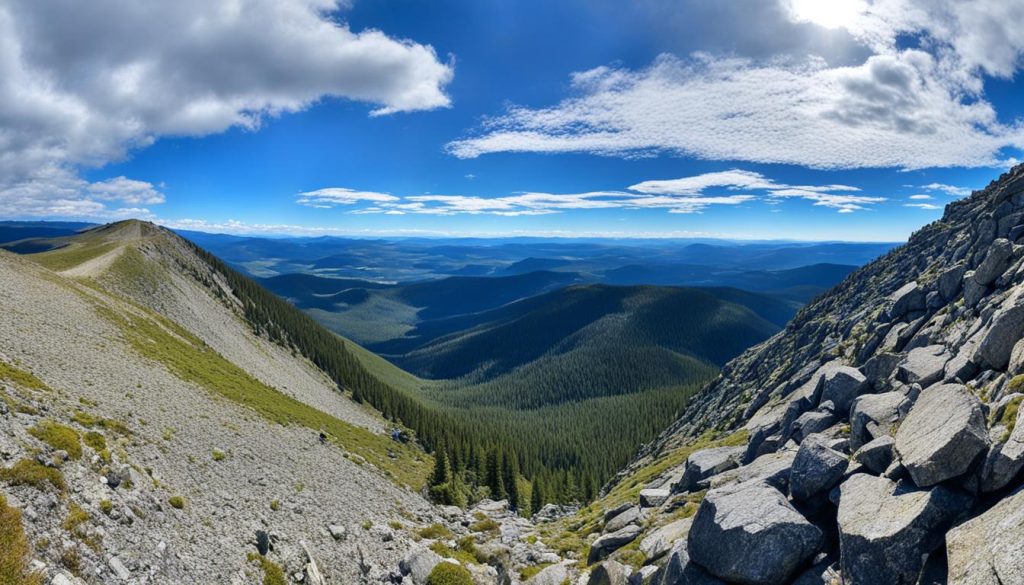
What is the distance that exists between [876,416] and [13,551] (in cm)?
4155

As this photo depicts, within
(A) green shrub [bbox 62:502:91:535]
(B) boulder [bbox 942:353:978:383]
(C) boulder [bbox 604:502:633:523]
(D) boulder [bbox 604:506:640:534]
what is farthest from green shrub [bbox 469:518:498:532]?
(B) boulder [bbox 942:353:978:383]

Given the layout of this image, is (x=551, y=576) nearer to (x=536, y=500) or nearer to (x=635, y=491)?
(x=635, y=491)

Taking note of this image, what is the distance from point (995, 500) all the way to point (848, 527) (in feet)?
16.1

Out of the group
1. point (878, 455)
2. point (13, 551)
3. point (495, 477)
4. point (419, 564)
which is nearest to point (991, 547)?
point (878, 455)

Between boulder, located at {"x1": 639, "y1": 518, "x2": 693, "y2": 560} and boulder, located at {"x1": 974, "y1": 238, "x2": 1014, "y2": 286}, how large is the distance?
32.9 m

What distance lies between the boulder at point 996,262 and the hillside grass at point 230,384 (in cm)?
7461

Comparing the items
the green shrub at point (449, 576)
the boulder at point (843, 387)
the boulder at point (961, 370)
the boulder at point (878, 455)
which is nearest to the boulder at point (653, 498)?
the boulder at point (843, 387)

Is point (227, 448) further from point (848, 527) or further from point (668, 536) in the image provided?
point (848, 527)

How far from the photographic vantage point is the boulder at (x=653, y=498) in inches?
1857

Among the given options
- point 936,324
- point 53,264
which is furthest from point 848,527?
point 53,264

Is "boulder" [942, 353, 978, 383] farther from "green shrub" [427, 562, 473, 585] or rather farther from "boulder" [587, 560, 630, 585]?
"green shrub" [427, 562, 473, 585]

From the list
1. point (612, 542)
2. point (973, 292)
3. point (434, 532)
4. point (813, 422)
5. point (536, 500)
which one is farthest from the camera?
point (536, 500)

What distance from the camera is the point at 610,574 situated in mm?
30953

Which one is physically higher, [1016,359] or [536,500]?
[1016,359]
